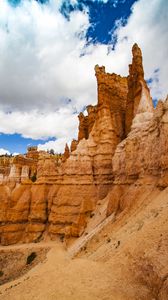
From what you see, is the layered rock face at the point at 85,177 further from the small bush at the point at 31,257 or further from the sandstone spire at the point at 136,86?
the small bush at the point at 31,257

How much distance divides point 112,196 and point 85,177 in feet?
29.8

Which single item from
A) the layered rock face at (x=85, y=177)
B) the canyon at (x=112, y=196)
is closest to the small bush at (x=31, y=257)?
the canyon at (x=112, y=196)

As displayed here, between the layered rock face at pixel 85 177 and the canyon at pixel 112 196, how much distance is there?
13cm

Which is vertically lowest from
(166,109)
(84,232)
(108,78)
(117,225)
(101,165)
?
(84,232)

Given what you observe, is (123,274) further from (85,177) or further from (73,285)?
(85,177)

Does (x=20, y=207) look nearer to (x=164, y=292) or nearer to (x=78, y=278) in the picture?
(x=78, y=278)

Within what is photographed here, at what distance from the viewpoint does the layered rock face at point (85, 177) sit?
94.9 feet

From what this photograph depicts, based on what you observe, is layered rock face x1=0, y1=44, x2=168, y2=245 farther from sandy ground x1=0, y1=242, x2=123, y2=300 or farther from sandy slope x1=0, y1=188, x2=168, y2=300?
sandy ground x1=0, y1=242, x2=123, y2=300

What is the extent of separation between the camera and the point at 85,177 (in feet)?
113

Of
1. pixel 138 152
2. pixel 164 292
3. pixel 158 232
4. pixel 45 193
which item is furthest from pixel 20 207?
pixel 164 292

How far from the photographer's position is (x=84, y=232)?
1148 inches

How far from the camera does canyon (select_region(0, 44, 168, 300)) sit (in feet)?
40.6

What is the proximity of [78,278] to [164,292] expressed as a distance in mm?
5335

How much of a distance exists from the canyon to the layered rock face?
0.13 metres
